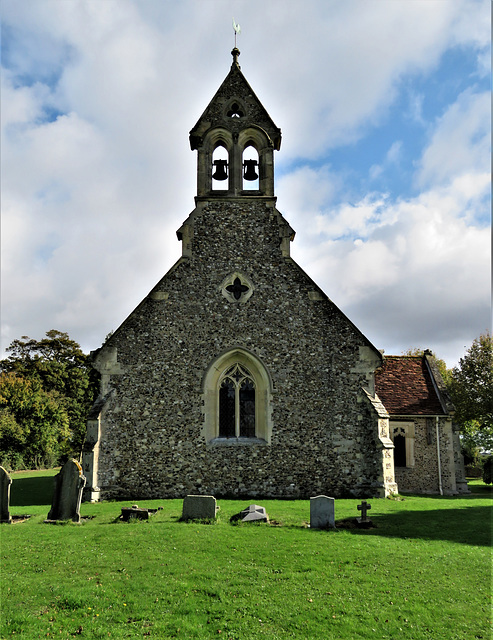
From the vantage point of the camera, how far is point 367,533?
9.55 m

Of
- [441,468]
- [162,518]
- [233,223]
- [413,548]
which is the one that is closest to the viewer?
[413,548]

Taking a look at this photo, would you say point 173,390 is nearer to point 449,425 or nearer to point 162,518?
point 162,518

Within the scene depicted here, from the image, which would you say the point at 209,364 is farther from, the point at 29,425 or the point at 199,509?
the point at 29,425

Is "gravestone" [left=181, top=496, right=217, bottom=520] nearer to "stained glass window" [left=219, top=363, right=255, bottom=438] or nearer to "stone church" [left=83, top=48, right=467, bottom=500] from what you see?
"stone church" [left=83, top=48, right=467, bottom=500]

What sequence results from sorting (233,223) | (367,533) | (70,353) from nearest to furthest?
1. (367,533)
2. (233,223)
3. (70,353)

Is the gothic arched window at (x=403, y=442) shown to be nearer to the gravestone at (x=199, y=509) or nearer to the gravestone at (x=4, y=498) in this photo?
the gravestone at (x=199, y=509)

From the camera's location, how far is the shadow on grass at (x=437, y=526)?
31.0 ft

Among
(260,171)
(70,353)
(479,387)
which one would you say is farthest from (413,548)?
(70,353)

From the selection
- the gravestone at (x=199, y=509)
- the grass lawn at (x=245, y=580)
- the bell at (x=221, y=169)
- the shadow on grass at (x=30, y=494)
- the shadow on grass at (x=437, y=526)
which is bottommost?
the shadow on grass at (x=30, y=494)

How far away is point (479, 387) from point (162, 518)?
2771cm

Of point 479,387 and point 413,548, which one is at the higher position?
point 479,387

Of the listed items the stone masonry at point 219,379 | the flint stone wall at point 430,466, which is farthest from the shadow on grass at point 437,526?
the flint stone wall at point 430,466

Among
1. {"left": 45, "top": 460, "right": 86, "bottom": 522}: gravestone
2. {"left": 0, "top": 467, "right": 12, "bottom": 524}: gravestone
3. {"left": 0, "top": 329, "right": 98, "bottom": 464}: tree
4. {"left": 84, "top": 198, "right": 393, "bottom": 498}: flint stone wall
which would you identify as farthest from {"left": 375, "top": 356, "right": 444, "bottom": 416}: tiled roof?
{"left": 0, "top": 329, "right": 98, "bottom": 464}: tree

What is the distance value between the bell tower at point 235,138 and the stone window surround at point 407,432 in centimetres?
1089
